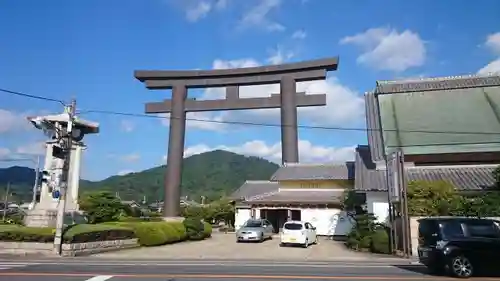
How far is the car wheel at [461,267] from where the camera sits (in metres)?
11.4

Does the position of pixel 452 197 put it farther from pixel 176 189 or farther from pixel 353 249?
A: pixel 176 189

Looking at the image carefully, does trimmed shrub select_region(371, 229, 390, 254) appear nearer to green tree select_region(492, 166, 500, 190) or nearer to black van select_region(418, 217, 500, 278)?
green tree select_region(492, 166, 500, 190)

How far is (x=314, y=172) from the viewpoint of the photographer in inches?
1553

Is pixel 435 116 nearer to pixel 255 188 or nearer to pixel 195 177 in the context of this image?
pixel 255 188

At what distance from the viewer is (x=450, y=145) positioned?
26906 millimetres

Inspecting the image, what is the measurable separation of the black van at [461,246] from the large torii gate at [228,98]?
24.2m

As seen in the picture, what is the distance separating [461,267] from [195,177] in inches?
5926

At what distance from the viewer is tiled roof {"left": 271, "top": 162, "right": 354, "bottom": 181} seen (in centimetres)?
3797

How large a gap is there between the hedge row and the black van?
14992 mm

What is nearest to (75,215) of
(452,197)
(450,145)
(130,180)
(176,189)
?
(176,189)

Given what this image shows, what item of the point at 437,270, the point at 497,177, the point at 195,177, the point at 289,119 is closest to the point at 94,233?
the point at 437,270

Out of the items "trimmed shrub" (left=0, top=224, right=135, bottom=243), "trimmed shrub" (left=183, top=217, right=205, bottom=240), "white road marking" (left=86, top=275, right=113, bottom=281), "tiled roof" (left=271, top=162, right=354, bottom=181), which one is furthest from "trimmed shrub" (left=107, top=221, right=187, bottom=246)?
"white road marking" (left=86, top=275, right=113, bottom=281)

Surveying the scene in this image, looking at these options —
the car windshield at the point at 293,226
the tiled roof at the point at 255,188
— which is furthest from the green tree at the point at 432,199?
the tiled roof at the point at 255,188

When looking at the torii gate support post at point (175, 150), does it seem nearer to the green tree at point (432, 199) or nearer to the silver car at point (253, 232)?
the silver car at point (253, 232)
